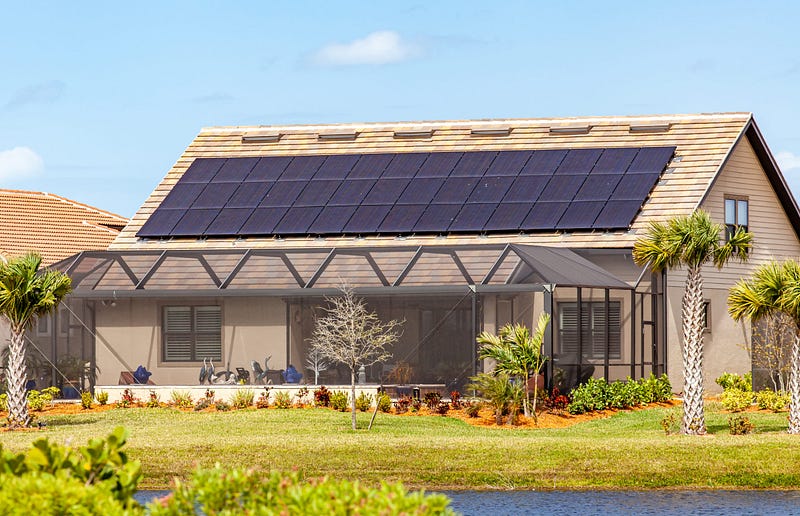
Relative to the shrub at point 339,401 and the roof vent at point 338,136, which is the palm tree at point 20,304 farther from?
the roof vent at point 338,136

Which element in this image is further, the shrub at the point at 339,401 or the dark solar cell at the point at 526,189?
the dark solar cell at the point at 526,189

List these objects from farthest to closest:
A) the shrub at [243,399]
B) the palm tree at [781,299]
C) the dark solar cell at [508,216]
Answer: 1. the dark solar cell at [508,216]
2. the shrub at [243,399]
3. the palm tree at [781,299]

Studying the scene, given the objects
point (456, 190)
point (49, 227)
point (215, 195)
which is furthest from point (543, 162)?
point (49, 227)

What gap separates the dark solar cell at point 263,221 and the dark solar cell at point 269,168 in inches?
82.0

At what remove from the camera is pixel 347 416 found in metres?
29.8

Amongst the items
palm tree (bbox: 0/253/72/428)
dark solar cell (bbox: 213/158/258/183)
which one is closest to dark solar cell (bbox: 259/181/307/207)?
dark solar cell (bbox: 213/158/258/183)

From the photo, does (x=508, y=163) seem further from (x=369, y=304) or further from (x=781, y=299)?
(x=781, y=299)

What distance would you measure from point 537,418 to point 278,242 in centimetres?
1246

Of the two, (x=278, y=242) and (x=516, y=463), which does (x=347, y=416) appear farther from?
(x=278, y=242)

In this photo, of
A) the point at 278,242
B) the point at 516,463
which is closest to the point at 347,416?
the point at 516,463

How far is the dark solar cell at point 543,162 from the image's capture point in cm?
4056

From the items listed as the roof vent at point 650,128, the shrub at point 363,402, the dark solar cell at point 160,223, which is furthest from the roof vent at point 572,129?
the shrub at point 363,402

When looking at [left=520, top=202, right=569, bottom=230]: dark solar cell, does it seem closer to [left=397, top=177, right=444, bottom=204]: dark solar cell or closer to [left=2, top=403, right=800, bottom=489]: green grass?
[left=397, top=177, right=444, bottom=204]: dark solar cell

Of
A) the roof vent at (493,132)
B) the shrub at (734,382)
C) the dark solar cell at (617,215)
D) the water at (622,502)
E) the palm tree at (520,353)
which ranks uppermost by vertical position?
the roof vent at (493,132)
